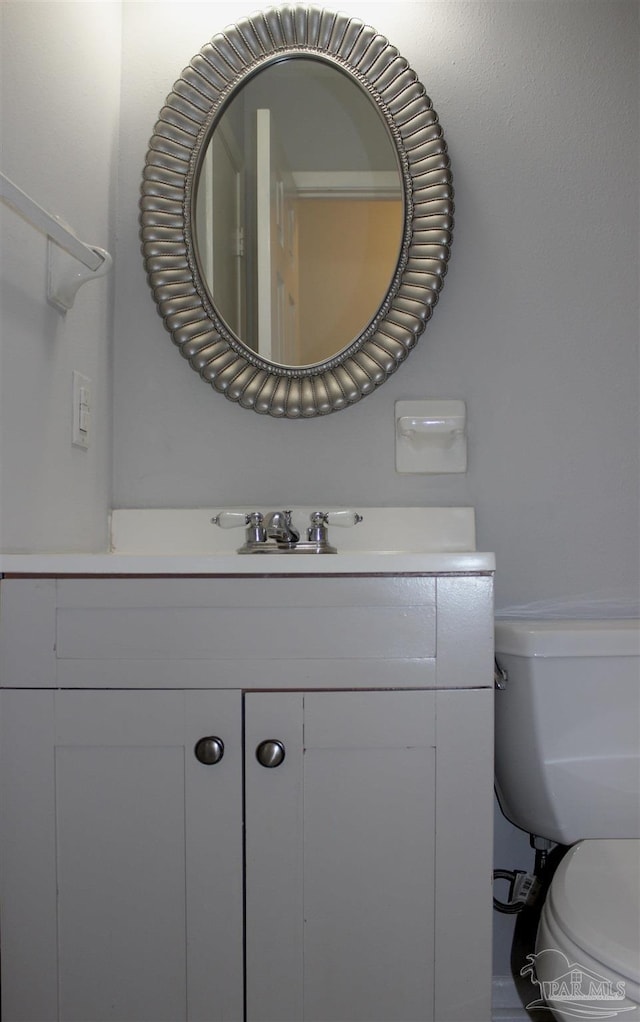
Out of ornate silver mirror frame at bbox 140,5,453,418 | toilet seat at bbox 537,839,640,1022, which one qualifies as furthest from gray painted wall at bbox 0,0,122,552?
toilet seat at bbox 537,839,640,1022

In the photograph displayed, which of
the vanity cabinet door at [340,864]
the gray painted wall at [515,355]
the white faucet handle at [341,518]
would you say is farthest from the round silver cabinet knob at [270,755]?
the gray painted wall at [515,355]

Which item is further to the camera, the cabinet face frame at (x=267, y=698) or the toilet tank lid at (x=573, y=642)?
the toilet tank lid at (x=573, y=642)

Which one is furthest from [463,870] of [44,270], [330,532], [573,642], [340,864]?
[44,270]

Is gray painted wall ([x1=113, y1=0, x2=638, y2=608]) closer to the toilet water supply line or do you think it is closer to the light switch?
the light switch

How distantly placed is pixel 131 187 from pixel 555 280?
0.80 m

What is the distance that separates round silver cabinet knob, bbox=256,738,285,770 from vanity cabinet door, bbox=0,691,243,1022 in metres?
0.03

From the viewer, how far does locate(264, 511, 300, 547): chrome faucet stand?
142 centimetres

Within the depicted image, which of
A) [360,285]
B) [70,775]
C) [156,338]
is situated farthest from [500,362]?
[70,775]

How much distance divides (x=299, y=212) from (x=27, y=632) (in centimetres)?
88

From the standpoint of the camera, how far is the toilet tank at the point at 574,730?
130 cm

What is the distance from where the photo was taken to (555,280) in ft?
5.26
